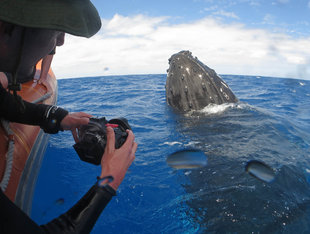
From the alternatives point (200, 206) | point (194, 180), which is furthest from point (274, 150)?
point (200, 206)

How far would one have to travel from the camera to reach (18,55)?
1348mm

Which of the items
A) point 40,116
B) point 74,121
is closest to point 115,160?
point 74,121

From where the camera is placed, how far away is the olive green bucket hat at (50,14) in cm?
111

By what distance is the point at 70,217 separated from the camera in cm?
158

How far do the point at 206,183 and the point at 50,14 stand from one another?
2745mm

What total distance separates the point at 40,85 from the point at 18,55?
3866 mm

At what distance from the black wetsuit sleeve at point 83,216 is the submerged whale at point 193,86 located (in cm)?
404

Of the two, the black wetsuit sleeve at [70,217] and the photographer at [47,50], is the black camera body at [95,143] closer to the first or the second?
the photographer at [47,50]

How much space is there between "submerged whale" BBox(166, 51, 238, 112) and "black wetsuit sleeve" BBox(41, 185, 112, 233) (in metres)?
4.04

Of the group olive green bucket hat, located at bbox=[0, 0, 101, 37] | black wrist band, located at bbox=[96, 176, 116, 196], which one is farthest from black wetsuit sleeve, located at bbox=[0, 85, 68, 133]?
olive green bucket hat, located at bbox=[0, 0, 101, 37]

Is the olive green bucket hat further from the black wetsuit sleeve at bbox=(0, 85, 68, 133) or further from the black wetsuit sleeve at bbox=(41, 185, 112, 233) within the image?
the black wetsuit sleeve at bbox=(0, 85, 68, 133)

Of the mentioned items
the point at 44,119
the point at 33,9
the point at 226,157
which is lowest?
the point at 226,157

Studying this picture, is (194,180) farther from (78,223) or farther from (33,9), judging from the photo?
(33,9)

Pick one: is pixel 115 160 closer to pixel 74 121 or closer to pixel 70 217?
pixel 70 217
